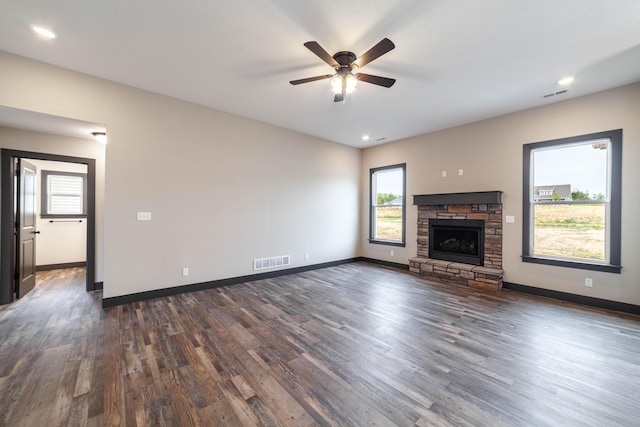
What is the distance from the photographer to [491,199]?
14.7 feet

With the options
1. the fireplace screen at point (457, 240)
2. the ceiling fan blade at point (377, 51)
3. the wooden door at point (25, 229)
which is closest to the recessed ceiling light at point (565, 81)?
the fireplace screen at point (457, 240)

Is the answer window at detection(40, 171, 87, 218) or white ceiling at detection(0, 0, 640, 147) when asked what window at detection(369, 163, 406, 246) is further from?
window at detection(40, 171, 87, 218)

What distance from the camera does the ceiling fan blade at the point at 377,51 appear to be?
210 cm

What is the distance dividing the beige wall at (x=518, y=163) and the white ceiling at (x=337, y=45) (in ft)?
1.04

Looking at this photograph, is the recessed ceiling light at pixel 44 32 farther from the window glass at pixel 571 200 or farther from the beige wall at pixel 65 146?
the window glass at pixel 571 200

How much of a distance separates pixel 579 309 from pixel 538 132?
8.93 ft

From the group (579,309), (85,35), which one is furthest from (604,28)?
(85,35)

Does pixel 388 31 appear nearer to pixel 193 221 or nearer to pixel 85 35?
pixel 85 35

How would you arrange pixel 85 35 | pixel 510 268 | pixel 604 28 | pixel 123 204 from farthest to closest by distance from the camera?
1. pixel 510 268
2. pixel 123 204
3. pixel 85 35
4. pixel 604 28

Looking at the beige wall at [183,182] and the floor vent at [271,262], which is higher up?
the beige wall at [183,182]

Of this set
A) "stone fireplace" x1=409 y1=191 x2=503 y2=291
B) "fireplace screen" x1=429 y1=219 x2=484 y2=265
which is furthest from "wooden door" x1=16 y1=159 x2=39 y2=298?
"fireplace screen" x1=429 y1=219 x2=484 y2=265

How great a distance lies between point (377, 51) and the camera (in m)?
2.28

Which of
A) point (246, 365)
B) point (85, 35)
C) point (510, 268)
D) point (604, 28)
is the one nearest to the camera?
point (246, 365)

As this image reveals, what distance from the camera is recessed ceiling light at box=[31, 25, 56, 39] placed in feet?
7.96
